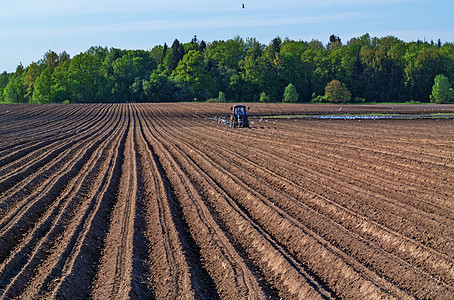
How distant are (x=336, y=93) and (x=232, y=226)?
82.4m

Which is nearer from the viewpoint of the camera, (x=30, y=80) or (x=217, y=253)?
(x=217, y=253)

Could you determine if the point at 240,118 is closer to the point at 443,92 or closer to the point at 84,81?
the point at 443,92

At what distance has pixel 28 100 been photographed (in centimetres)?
11831

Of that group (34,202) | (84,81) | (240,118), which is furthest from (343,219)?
(84,81)

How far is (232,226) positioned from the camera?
11641 mm

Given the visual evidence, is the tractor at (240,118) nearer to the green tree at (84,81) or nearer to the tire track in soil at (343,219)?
the tire track in soil at (343,219)

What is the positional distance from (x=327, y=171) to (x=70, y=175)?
940 cm

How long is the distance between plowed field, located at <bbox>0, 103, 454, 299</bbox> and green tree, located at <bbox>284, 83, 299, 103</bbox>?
7140cm

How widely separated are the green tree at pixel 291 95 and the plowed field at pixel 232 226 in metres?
→ 71.4

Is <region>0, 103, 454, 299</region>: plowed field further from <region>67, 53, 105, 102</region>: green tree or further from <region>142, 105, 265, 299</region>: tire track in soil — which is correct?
<region>67, 53, 105, 102</region>: green tree

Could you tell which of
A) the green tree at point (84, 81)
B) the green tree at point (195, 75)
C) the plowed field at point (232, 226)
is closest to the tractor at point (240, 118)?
the plowed field at point (232, 226)

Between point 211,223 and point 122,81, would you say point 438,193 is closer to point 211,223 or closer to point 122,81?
point 211,223

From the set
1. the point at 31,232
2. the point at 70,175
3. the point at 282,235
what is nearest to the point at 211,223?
the point at 282,235

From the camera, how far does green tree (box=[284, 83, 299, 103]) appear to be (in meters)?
92.6
